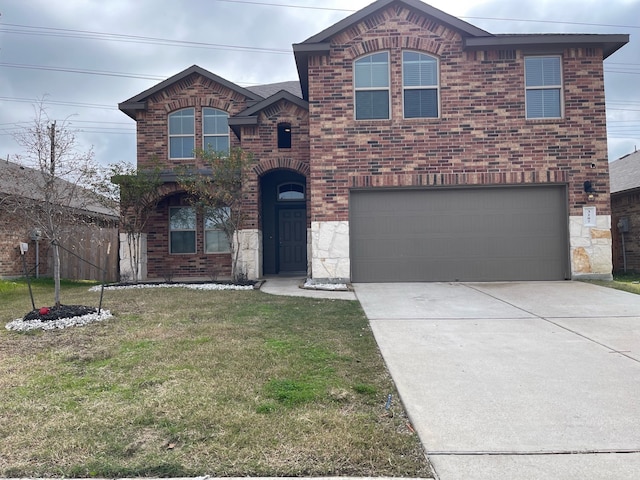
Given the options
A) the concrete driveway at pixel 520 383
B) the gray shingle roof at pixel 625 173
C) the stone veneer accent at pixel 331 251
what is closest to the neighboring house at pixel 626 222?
the gray shingle roof at pixel 625 173

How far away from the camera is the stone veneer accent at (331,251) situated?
11094mm

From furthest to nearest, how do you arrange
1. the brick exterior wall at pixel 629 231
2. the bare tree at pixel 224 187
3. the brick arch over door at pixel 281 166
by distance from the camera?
the brick exterior wall at pixel 629 231
the brick arch over door at pixel 281 166
the bare tree at pixel 224 187

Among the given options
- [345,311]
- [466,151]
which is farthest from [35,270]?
[466,151]

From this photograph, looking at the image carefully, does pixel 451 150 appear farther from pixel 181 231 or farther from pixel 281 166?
pixel 181 231

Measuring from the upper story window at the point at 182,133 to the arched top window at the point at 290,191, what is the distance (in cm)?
308

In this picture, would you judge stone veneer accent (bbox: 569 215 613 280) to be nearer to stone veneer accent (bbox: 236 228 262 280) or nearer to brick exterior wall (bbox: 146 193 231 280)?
stone veneer accent (bbox: 236 228 262 280)

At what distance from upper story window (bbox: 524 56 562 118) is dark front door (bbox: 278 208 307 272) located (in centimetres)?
751

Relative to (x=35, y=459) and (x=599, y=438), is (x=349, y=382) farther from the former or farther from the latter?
(x=35, y=459)

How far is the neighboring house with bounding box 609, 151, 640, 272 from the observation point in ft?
46.9

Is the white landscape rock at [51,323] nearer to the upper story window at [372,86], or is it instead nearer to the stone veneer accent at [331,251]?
the stone veneer accent at [331,251]

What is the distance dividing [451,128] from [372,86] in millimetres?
2229

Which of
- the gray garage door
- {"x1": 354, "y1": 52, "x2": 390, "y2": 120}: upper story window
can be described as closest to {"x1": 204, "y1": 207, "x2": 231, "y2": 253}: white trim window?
Result: the gray garage door

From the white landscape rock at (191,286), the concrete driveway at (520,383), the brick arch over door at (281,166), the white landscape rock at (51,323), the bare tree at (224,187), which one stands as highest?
the brick arch over door at (281,166)

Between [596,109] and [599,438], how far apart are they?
10.5 metres
